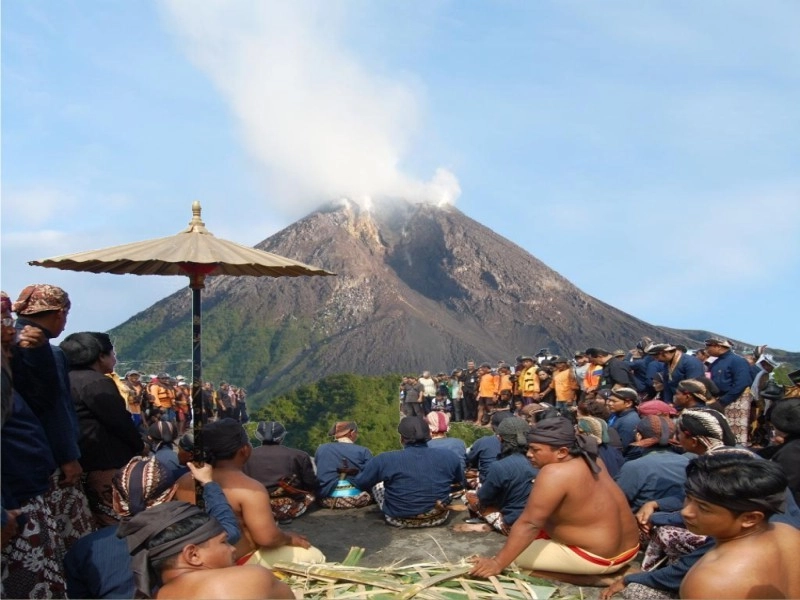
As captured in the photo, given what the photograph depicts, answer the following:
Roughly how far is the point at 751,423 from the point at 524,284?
294ft

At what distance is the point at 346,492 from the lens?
313 inches

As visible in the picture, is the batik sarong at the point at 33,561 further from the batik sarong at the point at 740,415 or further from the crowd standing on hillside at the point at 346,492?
the batik sarong at the point at 740,415

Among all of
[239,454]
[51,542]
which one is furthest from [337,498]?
[51,542]

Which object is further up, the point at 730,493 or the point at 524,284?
the point at 524,284

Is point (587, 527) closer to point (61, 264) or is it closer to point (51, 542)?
point (51, 542)

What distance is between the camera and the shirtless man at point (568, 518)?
4754 mm

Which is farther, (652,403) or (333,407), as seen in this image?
(333,407)

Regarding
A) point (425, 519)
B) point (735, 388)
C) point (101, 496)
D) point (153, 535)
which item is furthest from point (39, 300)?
point (735, 388)

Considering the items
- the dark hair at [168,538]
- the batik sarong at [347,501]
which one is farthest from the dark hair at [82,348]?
the batik sarong at [347,501]

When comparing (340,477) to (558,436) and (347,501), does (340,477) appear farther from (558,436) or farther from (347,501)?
(558,436)

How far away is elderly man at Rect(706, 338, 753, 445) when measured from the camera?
932cm

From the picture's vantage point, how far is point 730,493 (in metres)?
3.14

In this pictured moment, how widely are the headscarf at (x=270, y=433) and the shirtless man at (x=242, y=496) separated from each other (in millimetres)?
2392

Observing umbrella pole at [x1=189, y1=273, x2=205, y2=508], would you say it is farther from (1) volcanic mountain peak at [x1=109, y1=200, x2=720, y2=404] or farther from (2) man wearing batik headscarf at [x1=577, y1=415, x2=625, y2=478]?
(1) volcanic mountain peak at [x1=109, y1=200, x2=720, y2=404]
